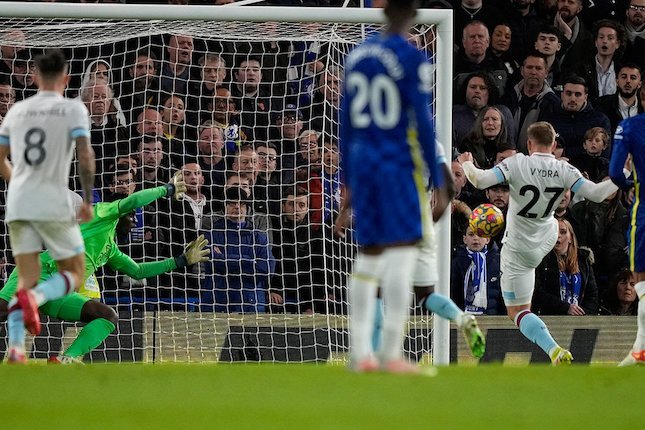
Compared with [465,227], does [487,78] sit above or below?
above

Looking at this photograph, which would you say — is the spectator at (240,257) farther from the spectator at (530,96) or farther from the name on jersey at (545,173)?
the spectator at (530,96)

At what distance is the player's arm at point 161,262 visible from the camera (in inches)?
438

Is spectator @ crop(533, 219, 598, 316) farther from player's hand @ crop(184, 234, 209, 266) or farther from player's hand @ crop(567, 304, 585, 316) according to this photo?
player's hand @ crop(184, 234, 209, 266)

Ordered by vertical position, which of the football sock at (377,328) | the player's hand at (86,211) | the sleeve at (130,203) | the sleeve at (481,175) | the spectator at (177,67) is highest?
the spectator at (177,67)

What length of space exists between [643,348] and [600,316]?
10.5 feet

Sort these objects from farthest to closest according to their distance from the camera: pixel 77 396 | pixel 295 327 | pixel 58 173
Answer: pixel 295 327
pixel 58 173
pixel 77 396

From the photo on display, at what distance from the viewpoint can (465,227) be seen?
13.2 m

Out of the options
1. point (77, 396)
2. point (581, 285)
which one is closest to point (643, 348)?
point (581, 285)

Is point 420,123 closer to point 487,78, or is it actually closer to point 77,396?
point 77,396

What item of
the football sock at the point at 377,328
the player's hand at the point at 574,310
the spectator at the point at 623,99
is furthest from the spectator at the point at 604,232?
the football sock at the point at 377,328

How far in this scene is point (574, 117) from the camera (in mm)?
13977

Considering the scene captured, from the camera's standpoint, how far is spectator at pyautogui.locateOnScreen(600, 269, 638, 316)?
13.4 m

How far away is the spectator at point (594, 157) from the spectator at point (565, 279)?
35.1 inches

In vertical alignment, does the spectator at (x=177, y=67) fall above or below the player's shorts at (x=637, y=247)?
above
